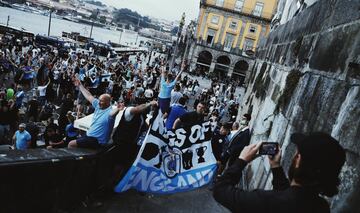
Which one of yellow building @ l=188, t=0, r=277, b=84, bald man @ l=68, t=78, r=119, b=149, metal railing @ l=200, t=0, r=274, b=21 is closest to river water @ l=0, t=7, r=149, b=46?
yellow building @ l=188, t=0, r=277, b=84

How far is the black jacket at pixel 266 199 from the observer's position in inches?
71.1

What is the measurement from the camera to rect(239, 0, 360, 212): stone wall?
2.72 m

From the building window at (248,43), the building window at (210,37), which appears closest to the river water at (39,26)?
the building window at (210,37)

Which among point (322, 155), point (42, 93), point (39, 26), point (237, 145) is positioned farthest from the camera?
point (39, 26)

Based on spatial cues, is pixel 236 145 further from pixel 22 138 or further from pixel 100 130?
pixel 22 138

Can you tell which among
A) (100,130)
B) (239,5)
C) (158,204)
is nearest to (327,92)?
(158,204)

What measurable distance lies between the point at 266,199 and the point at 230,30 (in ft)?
190

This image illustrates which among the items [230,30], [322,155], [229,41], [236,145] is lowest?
[236,145]

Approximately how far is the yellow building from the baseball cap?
5422cm

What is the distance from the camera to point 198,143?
539 centimetres

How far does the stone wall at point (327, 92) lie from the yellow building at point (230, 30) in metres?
50.6

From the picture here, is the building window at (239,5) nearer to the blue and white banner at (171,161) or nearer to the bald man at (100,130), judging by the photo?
the blue and white banner at (171,161)

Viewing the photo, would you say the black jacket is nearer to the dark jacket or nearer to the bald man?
the bald man

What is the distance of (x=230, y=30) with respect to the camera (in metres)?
57.2
